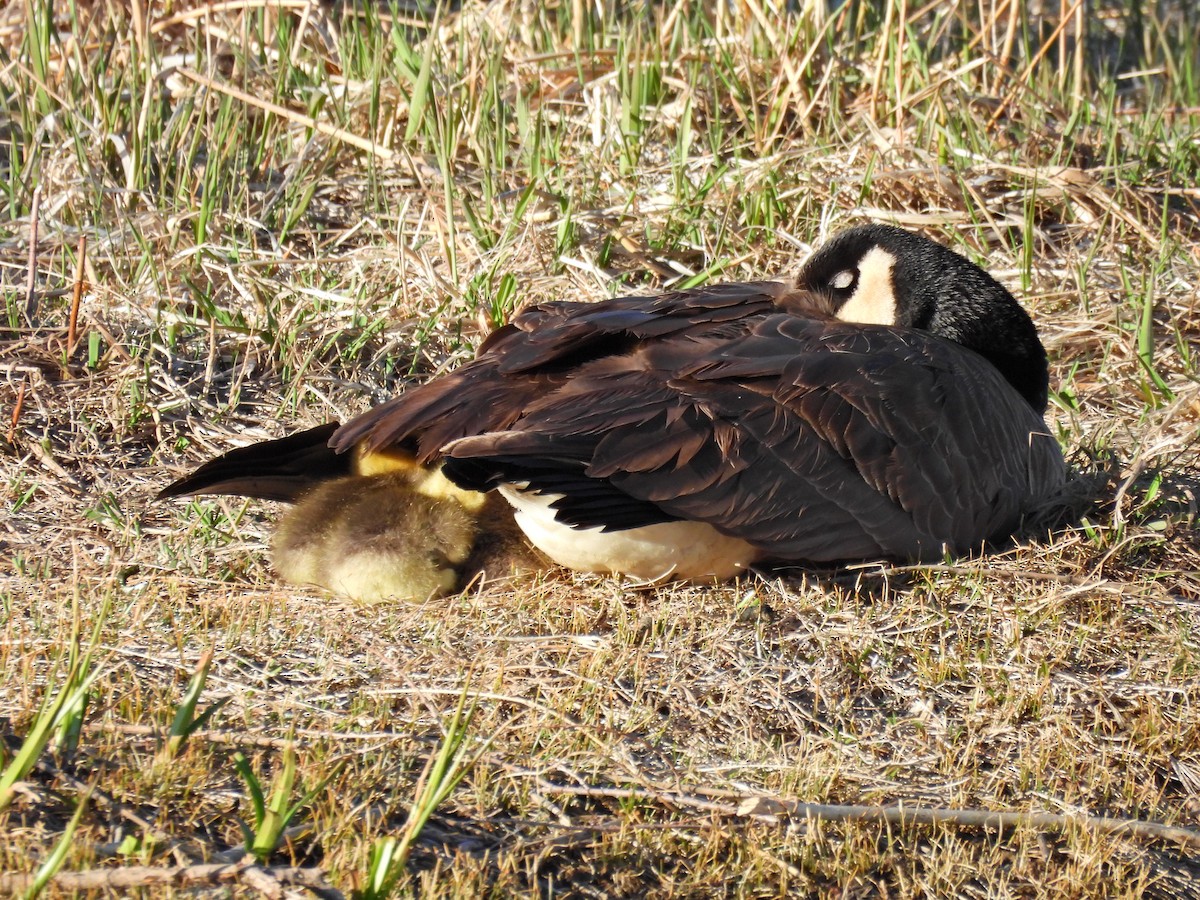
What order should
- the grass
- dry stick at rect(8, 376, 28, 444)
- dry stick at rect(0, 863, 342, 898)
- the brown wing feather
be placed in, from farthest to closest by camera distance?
dry stick at rect(8, 376, 28, 444) < the brown wing feather < the grass < dry stick at rect(0, 863, 342, 898)

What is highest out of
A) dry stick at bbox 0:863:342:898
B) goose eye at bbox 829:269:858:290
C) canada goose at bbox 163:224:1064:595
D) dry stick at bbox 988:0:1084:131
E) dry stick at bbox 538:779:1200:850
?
dry stick at bbox 988:0:1084:131

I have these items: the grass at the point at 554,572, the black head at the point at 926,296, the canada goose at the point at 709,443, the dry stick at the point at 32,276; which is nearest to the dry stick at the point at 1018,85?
the grass at the point at 554,572

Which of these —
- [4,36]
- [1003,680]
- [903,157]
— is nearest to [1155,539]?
[1003,680]

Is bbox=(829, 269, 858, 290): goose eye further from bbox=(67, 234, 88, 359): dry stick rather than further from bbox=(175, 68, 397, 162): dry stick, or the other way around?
bbox=(67, 234, 88, 359): dry stick

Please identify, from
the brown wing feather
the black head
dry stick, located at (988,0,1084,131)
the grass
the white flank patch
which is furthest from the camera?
dry stick, located at (988,0,1084,131)

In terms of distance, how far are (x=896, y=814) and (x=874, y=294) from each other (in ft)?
6.96

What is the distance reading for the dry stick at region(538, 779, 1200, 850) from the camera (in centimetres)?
303

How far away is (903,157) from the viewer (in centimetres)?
643

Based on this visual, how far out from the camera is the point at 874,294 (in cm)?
472

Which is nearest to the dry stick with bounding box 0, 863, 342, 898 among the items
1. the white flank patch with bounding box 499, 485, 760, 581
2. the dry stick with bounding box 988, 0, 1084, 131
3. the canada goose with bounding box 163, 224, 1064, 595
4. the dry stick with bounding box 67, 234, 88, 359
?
the canada goose with bounding box 163, 224, 1064, 595

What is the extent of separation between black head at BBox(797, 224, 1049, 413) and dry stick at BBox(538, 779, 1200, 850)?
1874 millimetres

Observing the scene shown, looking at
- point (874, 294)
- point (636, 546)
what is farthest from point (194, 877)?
point (874, 294)

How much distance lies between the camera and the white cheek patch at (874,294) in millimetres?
4707

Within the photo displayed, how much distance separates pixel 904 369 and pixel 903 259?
2.38 feet
